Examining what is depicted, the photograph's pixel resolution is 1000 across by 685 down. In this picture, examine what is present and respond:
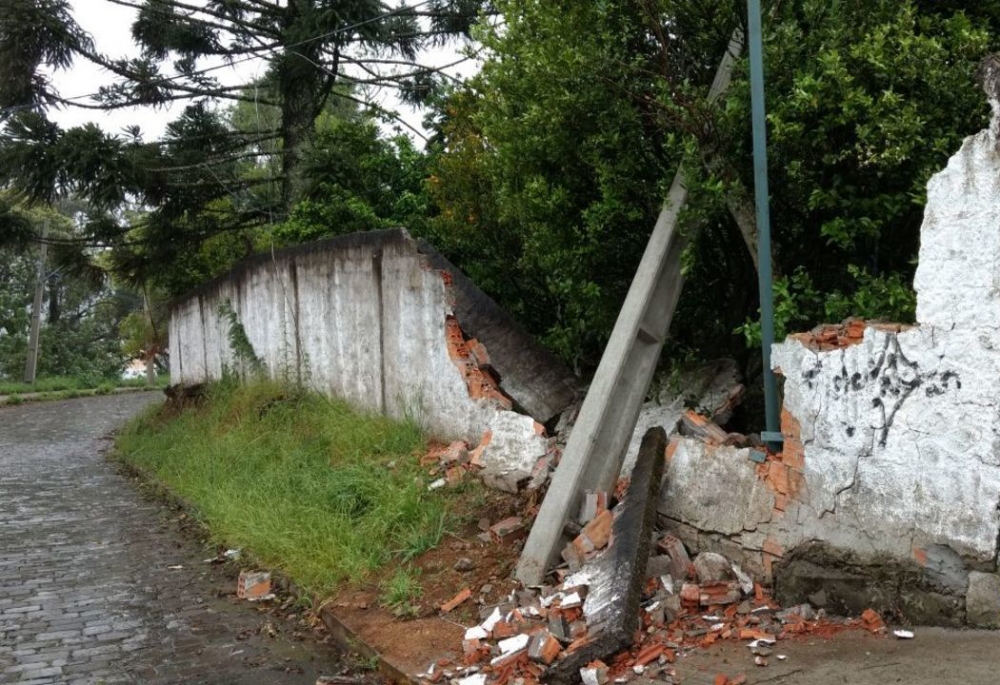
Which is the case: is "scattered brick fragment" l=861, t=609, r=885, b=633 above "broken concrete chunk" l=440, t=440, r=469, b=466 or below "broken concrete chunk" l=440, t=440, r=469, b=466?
below

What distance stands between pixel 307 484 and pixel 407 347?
4.91ft

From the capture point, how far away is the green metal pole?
4.44 meters

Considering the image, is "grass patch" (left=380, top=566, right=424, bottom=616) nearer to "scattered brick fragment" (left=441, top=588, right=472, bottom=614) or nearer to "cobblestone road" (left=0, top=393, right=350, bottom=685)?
"scattered brick fragment" (left=441, top=588, right=472, bottom=614)

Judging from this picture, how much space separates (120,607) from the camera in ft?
19.4

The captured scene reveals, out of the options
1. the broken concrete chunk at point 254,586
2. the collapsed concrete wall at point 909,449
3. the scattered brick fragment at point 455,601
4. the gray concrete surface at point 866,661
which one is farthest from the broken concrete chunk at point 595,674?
the broken concrete chunk at point 254,586

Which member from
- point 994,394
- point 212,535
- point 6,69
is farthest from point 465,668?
point 6,69

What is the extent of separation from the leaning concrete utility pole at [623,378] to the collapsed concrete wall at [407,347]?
0.79 metres

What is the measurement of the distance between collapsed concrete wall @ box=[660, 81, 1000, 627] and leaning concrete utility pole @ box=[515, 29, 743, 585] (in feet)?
3.30

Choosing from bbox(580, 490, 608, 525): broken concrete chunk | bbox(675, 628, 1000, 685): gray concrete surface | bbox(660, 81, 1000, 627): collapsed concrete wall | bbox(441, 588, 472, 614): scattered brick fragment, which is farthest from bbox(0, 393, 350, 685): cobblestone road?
bbox(660, 81, 1000, 627): collapsed concrete wall

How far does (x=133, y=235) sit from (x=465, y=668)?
14.2 metres

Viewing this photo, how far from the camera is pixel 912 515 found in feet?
12.6

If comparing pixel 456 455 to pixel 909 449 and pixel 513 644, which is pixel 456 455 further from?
pixel 909 449

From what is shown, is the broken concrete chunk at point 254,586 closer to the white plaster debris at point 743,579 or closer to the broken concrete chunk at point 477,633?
the broken concrete chunk at point 477,633

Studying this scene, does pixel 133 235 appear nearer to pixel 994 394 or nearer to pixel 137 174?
pixel 137 174
